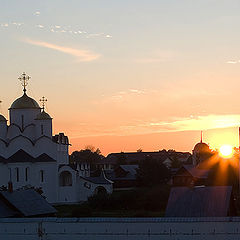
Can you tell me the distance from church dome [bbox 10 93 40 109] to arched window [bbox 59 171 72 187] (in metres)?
6.15

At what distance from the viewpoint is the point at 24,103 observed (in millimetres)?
54594

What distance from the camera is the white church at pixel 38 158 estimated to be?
171ft

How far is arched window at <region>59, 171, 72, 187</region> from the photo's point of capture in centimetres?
5340

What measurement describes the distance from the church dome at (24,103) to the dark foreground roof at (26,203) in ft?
80.7

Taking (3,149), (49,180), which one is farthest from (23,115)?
(49,180)

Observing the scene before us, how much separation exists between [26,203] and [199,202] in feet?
25.1

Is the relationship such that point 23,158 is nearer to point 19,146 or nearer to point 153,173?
point 19,146

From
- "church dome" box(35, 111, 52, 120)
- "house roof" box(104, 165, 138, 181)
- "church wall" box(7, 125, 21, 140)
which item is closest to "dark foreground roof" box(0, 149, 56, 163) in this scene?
"church wall" box(7, 125, 21, 140)

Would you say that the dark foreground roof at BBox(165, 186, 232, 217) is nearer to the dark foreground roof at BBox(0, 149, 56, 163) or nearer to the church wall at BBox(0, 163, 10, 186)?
the dark foreground roof at BBox(0, 149, 56, 163)

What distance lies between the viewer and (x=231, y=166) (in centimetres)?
4672
